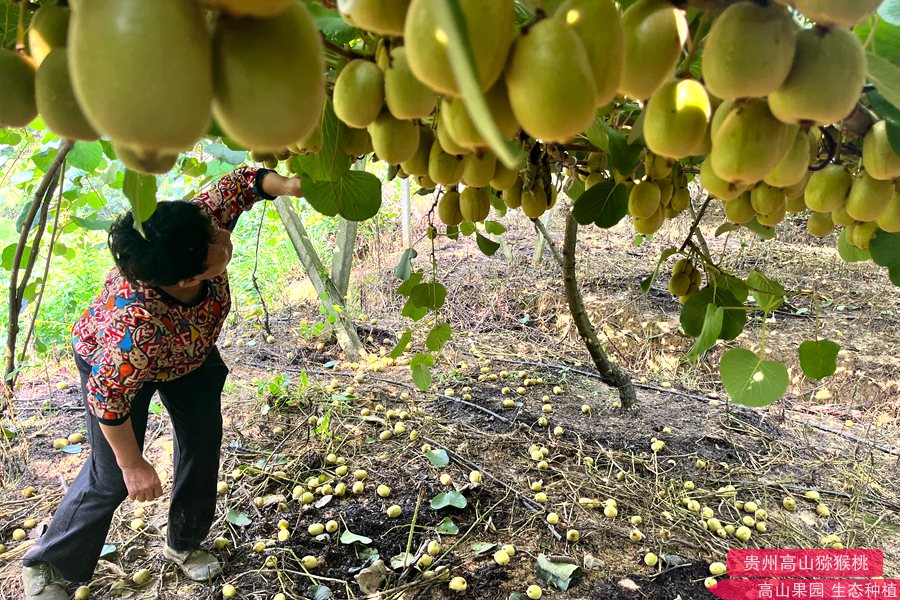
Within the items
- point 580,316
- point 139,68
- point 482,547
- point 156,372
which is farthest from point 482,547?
point 139,68

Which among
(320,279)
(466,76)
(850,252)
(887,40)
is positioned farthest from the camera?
(320,279)

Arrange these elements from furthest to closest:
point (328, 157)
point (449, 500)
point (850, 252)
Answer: point (449, 500) < point (850, 252) < point (328, 157)

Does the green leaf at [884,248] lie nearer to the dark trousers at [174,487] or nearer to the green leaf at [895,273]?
the green leaf at [895,273]

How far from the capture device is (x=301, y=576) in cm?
209

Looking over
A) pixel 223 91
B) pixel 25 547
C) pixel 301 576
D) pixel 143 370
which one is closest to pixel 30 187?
pixel 143 370

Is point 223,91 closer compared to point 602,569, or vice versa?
point 223,91

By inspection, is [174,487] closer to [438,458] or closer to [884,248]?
[438,458]

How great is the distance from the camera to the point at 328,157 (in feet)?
2.81

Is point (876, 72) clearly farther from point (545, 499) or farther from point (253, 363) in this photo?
point (253, 363)

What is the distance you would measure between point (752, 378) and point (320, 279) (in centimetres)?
310

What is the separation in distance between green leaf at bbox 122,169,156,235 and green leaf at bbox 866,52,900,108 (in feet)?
2.24

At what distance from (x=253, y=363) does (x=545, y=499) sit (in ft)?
7.95

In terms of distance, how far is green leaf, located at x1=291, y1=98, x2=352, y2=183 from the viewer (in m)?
0.80

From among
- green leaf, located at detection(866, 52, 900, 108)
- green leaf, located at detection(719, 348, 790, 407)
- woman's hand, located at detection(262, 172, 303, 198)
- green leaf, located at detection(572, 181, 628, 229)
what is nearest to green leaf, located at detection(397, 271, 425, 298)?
woman's hand, located at detection(262, 172, 303, 198)
